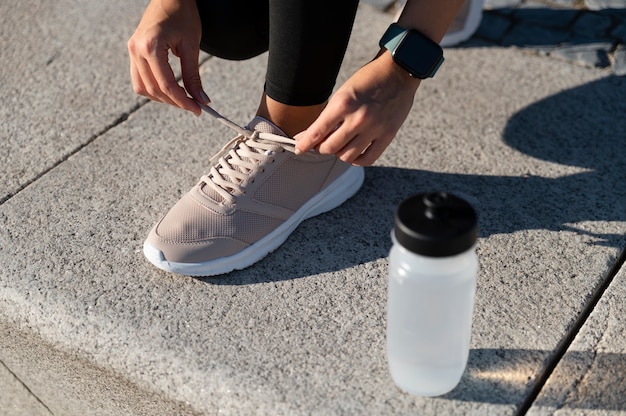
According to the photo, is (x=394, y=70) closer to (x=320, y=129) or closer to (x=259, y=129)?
(x=320, y=129)

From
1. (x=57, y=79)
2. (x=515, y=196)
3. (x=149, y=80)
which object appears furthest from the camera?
(x=57, y=79)

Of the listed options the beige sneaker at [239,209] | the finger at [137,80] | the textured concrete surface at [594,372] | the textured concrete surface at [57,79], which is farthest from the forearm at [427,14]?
the textured concrete surface at [57,79]

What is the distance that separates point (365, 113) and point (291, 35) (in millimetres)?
301

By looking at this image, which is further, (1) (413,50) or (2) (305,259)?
(2) (305,259)

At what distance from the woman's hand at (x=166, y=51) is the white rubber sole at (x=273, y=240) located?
1.17 feet

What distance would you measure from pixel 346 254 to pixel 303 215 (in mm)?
166

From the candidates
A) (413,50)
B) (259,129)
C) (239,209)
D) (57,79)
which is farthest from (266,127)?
(57,79)

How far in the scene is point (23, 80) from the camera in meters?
2.61

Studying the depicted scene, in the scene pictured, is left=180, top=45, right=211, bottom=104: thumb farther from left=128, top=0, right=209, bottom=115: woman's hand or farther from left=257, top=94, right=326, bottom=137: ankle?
left=257, top=94, right=326, bottom=137: ankle

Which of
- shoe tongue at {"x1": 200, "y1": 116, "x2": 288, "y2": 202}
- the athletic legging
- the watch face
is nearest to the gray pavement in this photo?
shoe tongue at {"x1": 200, "y1": 116, "x2": 288, "y2": 202}

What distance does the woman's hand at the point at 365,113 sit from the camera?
5.22 feet

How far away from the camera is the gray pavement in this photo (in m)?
1.65

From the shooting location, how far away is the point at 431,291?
1413mm

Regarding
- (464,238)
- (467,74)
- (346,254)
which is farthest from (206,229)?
(467,74)
